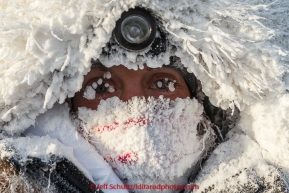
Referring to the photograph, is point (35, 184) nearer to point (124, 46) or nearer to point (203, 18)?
point (124, 46)

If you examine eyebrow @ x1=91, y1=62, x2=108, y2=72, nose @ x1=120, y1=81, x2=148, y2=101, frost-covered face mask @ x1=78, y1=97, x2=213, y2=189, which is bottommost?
frost-covered face mask @ x1=78, y1=97, x2=213, y2=189

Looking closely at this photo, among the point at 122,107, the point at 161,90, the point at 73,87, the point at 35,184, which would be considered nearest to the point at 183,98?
the point at 161,90

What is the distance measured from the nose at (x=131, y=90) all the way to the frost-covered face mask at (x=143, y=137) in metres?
0.01

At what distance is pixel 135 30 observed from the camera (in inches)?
33.9

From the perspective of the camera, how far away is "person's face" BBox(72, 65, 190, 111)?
97cm

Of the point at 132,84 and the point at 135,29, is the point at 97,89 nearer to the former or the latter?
the point at 132,84

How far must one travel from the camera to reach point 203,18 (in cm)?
89

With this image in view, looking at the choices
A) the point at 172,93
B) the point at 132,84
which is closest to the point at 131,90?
the point at 132,84

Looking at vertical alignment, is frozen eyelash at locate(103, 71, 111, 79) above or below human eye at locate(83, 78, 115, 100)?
above

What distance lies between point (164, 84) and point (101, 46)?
246 mm

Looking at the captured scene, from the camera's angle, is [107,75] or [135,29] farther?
[107,75]

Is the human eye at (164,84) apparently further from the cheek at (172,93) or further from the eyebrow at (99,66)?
the eyebrow at (99,66)

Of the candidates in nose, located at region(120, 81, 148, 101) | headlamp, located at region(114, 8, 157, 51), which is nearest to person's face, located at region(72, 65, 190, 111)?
nose, located at region(120, 81, 148, 101)

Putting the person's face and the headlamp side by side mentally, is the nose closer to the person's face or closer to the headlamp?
the person's face
